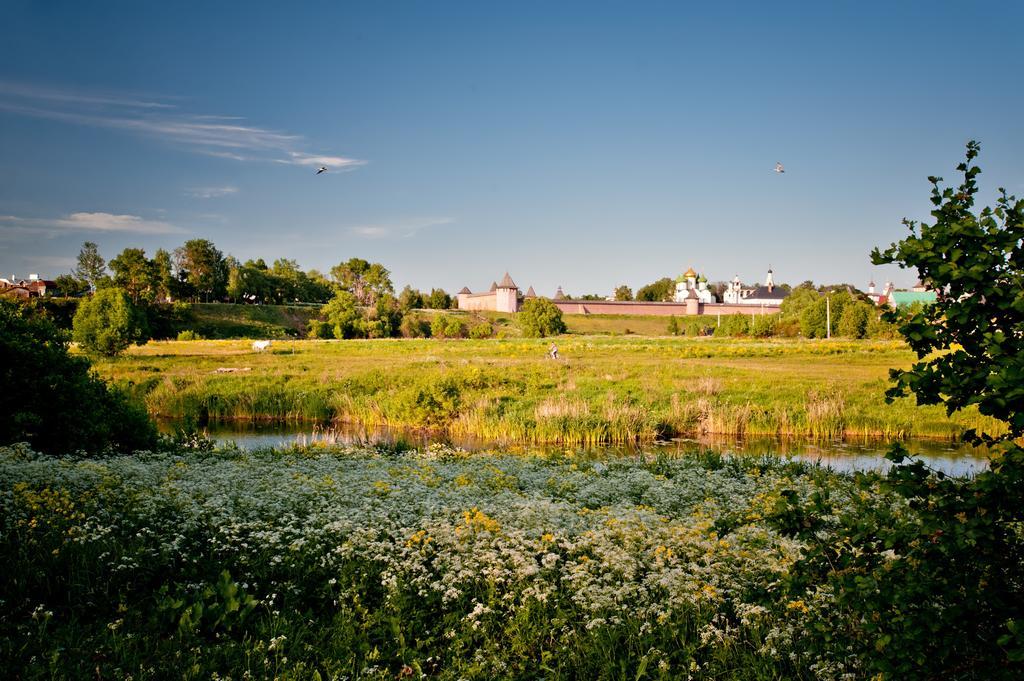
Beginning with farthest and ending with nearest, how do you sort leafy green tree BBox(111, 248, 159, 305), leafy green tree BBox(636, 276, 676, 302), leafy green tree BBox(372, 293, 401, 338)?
leafy green tree BBox(636, 276, 676, 302) → leafy green tree BBox(111, 248, 159, 305) → leafy green tree BBox(372, 293, 401, 338)

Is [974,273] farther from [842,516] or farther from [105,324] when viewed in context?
[105,324]

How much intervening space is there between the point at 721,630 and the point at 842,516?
2.93 m

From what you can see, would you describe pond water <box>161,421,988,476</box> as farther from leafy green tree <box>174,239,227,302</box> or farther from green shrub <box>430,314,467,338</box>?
leafy green tree <box>174,239,227,302</box>

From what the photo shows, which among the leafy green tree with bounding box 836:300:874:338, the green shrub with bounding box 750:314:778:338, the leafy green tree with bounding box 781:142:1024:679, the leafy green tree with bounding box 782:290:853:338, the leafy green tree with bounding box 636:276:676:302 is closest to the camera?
the leafy green tree with bounding box 781:142:1024:679

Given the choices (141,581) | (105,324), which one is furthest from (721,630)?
(105,324)

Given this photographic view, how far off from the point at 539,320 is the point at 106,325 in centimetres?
5219

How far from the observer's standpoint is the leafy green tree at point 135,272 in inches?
3725

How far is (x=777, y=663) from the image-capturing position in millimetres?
5625

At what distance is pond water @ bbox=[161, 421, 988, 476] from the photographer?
1978 centimetres

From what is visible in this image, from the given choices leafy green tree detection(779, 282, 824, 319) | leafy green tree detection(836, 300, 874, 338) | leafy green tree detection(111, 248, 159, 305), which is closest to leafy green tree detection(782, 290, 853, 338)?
leafy green tree detection(836, 300, 874, 338)

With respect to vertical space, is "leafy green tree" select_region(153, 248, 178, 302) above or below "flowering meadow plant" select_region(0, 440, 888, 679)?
above

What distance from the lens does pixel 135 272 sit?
311 ft

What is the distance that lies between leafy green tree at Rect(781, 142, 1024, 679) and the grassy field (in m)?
14.9

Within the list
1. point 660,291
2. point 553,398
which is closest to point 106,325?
point 553,398
